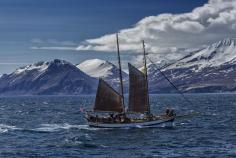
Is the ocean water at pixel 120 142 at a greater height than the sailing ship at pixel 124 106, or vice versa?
the sailing ship at pixel 124 106

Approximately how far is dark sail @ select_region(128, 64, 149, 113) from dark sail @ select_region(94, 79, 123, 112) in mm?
2971

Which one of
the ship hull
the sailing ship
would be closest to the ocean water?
the ship hull

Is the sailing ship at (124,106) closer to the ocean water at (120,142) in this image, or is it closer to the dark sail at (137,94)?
the dark sail at (137,94)

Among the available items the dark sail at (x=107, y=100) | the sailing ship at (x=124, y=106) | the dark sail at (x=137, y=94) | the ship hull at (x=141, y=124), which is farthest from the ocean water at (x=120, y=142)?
the dark sail at (x=137, y=94)

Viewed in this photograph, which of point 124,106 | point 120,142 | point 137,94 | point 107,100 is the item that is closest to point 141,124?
point 124,106

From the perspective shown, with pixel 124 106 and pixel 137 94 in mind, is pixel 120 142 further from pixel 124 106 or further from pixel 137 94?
pixel 137 94

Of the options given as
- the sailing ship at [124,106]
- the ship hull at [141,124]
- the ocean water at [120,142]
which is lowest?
the ocean water at [120,142]

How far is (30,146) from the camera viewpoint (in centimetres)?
7756

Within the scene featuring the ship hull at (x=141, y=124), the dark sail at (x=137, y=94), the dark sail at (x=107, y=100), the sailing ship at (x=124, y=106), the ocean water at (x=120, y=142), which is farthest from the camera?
the dark sail at (x=137, y=94)

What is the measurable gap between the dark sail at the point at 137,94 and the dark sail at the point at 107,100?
2.97 m

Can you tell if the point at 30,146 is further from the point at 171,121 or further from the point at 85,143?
the point at 171,121

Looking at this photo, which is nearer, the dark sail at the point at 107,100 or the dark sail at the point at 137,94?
the dark sail at the point at 107,100

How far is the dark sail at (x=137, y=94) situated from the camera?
108938 millimetres

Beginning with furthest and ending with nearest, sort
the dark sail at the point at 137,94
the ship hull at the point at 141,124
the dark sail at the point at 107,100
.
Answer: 1. the dark sail at the point at 137,94
2. the dark sail at the point at 107,100
3. the ship hull at the point at 141,124
